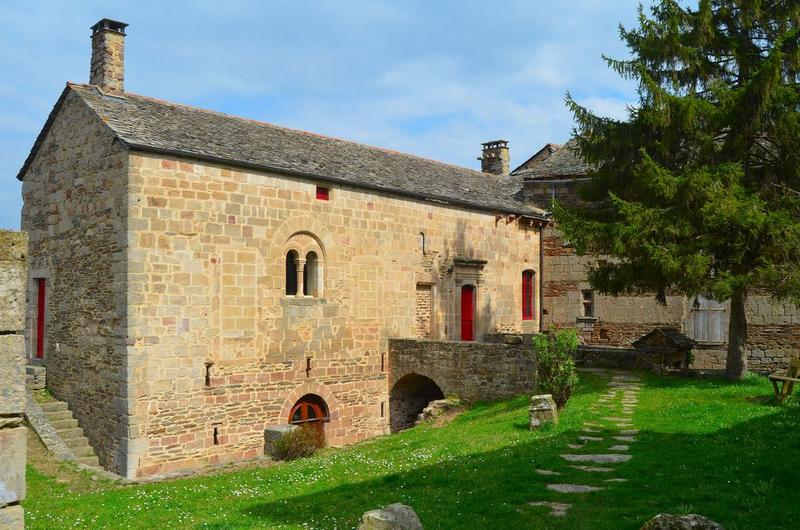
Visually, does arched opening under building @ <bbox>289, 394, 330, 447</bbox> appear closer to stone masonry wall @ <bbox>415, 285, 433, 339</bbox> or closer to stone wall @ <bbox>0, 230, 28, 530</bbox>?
stone masonry wall @ <bbox>415, 285, 433, 339</bbox>

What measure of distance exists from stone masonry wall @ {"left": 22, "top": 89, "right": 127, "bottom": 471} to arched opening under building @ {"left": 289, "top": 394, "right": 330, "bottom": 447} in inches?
179

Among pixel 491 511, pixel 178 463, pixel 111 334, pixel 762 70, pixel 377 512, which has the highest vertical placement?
pixel 762 70

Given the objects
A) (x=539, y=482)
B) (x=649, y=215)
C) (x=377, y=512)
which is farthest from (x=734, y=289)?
(x=377, y=512)

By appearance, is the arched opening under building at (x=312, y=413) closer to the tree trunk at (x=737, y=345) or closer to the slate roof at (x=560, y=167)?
the tree trunk at (x=737, y=345)

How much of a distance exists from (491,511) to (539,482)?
128cm

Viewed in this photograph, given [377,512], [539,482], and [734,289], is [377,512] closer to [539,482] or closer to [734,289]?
[539,482]

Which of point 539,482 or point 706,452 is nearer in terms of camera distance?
point 539,482

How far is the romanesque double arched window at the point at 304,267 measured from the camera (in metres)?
18.3

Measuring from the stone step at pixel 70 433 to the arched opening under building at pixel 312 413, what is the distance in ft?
16.0

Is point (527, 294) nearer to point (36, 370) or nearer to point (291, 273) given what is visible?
point (291, 273)

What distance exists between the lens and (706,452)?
942cm

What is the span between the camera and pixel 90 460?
52.1 feet

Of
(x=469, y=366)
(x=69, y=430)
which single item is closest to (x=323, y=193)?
(x=469, y=366)

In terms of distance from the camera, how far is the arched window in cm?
2549
